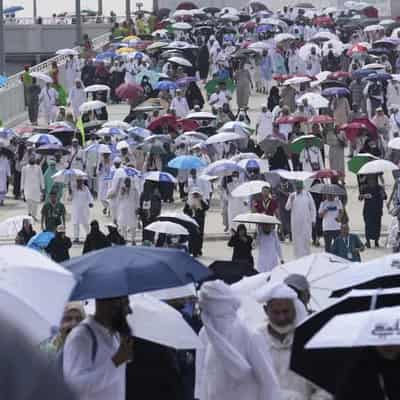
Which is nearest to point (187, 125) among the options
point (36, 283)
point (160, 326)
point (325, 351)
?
point (160, 326)

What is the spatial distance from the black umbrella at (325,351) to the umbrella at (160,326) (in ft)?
3.11

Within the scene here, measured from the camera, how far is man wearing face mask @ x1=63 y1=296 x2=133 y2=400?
672 centimetres

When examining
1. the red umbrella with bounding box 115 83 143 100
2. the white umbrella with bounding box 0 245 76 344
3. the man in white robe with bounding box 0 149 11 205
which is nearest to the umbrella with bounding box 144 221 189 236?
the man in white robe with bounding box 0 149 11 205

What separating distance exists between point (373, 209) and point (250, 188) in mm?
1803

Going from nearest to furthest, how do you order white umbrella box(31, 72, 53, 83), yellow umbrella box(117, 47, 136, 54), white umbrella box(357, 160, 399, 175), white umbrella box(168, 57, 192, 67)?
1. white umbrella box(357, 160, 399, 175)
2. white umbrella box(31, 72, 53, 83)
3. white umbrella box(168, 57, 192, 67)
4. yellow umbrella box(117, 47, 136, 54)

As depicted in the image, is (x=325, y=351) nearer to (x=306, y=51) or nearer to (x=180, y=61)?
(x=180, y=61)

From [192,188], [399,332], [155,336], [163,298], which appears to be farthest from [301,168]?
[399,332]

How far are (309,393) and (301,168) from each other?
66.7 feet

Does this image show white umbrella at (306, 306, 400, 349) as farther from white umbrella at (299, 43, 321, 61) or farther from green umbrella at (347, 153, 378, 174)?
white umbrella at (299, 43, 321, 61)

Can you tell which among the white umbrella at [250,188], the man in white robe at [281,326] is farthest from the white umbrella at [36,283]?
the white umbrella at [250,188]

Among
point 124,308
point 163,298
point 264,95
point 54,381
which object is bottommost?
point 264,95

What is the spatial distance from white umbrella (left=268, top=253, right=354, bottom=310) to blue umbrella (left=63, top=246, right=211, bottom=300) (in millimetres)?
2895

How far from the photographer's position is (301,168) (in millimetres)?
27438

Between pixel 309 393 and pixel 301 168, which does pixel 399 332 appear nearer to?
pixel 309 393
